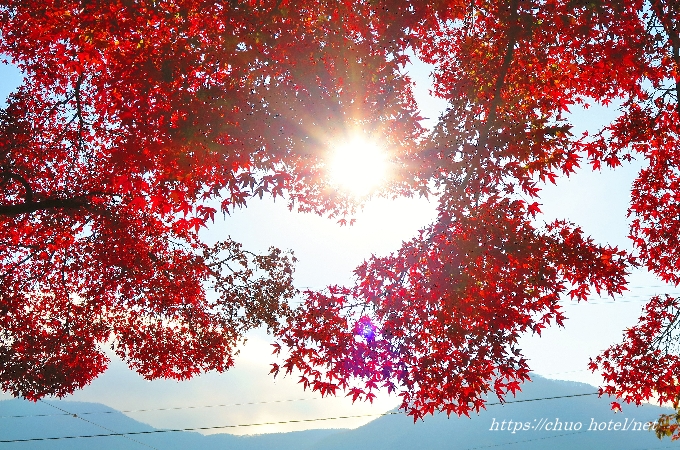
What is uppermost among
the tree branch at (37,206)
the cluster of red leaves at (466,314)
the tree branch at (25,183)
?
the tree branch at (25,183)

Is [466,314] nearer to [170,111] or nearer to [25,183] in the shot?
[170,111]

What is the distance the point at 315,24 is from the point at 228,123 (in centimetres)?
210

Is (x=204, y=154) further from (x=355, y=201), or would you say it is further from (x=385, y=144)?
(x=355, y=201)

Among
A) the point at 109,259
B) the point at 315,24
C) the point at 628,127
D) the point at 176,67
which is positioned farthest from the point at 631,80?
the point at 109,259

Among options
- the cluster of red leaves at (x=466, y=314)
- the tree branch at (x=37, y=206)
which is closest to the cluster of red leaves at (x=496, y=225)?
the cluster of red leaves at (x=466, y=314)

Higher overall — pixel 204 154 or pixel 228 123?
pixel 228 123

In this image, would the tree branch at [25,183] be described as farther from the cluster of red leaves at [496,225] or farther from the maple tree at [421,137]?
the cluster of red leaves at [496,225]

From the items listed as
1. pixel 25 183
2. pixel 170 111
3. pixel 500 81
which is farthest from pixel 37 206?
pixel 500 81

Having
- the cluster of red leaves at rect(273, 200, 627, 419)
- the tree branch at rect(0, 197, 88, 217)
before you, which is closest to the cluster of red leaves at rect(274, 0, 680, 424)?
the cluster of red leaves at rect(273, 200, 627, 419)

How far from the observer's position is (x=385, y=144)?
9.13m

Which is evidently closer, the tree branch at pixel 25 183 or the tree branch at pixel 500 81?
the tree branch at pixel 500 81

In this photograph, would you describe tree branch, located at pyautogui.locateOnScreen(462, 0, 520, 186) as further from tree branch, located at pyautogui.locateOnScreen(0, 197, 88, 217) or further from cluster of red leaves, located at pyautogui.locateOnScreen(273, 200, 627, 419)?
tree branch, located at pyautogui.locateOnScreen(0, 197, 88, 217)

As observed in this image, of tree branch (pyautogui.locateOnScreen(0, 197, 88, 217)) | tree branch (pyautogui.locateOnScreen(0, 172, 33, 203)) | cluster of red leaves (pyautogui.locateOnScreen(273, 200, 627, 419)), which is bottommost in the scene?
cluster of red leaves (pyautogui.locateOnScreen(273, 200, 627, 419))

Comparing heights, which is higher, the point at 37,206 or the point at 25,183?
the point at 25,183
